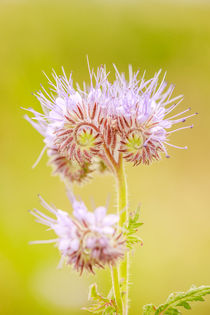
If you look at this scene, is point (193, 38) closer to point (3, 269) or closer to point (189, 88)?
point (189, 88)

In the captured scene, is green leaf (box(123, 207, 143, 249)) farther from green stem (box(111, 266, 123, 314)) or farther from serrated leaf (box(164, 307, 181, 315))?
serrated leaf (box(164, 307, 181, 315))

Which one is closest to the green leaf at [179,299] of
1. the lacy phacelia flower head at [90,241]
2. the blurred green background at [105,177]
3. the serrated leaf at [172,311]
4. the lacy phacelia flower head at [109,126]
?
the serrated leaf at [172,311]

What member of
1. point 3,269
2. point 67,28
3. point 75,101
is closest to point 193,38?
point 67,28

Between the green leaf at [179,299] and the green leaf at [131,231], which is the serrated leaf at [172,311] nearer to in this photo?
the green leaf at [179,299]

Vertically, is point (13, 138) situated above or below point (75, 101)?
above

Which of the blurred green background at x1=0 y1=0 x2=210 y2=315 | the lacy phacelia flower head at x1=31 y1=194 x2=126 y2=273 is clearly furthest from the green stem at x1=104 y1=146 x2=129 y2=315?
the blurred green background at x1=0 y1=0 x2=210 y2=315

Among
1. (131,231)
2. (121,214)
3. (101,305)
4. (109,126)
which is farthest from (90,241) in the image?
(109,126)

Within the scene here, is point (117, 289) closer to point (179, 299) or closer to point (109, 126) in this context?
point (179, 299)
